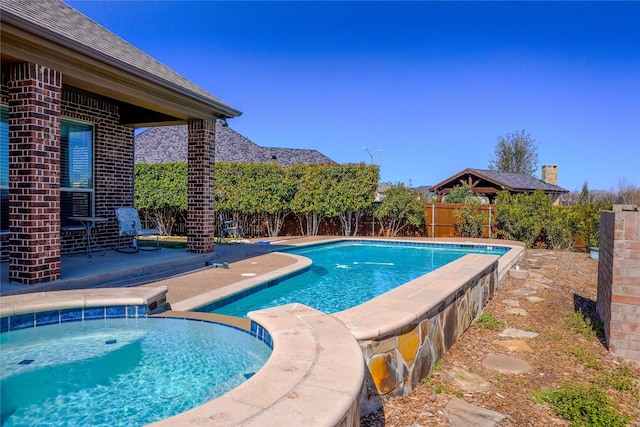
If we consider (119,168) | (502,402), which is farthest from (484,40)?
(502,402)

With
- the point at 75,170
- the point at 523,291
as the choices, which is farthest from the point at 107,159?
the point at 523,291

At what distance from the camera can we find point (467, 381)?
3.45m

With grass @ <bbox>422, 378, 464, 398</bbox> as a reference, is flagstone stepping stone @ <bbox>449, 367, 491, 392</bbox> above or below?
below

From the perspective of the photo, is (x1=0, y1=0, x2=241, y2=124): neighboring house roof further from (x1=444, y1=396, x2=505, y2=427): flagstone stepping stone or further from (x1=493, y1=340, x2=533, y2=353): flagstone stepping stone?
(x1=493, y1=340, x2=533, y2=353): flagstone stepping stone

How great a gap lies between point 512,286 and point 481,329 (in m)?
2.74

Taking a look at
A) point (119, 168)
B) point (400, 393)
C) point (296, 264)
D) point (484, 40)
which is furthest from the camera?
point (484, 40)

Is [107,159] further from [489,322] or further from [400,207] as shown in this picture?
[400,207]

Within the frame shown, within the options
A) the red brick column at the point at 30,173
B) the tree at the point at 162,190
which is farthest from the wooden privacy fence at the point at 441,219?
the red brick column at the point at 30,173

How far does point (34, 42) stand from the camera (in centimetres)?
482

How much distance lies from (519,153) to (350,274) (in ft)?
123

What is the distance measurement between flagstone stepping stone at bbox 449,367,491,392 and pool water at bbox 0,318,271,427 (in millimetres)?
1673

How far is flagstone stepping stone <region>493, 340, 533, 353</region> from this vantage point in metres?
4.23

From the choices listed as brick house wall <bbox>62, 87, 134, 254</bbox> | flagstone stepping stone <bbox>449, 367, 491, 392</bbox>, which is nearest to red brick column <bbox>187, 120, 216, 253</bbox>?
brick house wall <bbox>62, 87, 134, 254</bbox>

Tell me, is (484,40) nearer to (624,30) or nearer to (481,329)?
(624,30)
